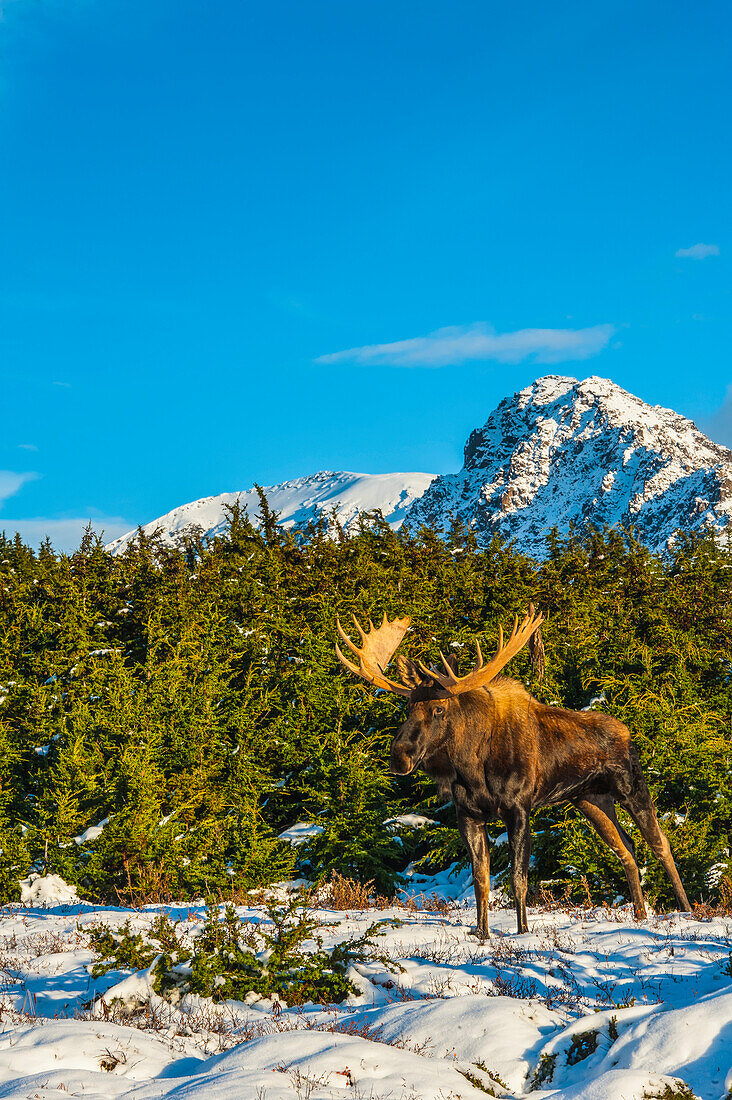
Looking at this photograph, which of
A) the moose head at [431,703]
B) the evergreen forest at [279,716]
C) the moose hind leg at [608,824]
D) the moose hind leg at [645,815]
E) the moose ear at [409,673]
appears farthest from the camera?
the evergreen forest at [279,716]

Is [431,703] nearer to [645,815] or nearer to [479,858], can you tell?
[479,858]

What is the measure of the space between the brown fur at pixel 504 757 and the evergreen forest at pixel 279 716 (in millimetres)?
2088

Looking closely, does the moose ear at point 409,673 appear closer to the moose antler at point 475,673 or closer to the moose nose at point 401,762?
the moose antler at point 475,673

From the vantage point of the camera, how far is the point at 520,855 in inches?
322

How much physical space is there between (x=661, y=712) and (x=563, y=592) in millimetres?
4165

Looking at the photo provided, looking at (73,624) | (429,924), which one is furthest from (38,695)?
(429,924)

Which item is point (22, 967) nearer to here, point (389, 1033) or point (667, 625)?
point (389, 1033)

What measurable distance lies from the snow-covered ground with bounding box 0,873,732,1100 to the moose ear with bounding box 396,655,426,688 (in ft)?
7.94


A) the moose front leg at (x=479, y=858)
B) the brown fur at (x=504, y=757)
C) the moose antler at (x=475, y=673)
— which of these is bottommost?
the moose front leg at (x=479, y=858)

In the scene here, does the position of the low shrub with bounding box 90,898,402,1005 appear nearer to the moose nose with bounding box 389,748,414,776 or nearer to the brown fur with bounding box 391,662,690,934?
the moose nose with bounding box 389,748,414,776

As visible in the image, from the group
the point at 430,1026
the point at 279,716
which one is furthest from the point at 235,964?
the point at 279,716

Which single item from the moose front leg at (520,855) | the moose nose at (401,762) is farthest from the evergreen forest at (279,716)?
the moose nose at (401,762)

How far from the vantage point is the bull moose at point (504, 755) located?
830 centimetres

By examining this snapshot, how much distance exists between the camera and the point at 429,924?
9.08m
